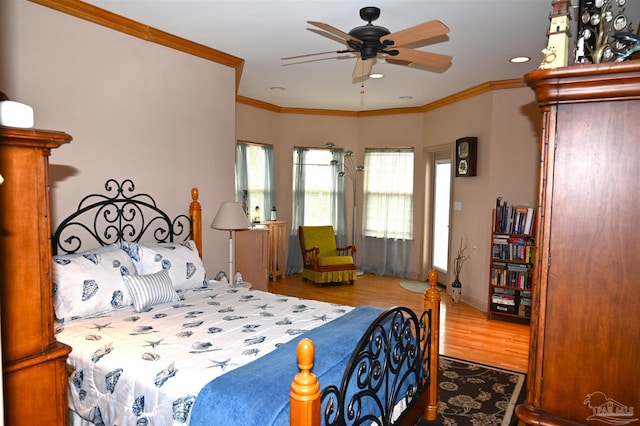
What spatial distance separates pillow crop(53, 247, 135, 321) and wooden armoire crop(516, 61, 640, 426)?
8.01 ft

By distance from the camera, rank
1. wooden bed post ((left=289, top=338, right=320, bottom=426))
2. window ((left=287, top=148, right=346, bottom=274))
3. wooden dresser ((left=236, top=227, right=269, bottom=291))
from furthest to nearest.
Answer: window ((left=287, top=148, right=346, bottom=274)) < wooden dresser ((left=236, top=227, right=269, bottom=291)) < wooden bed post ((left=289, top=338, right=320, bottom=426))

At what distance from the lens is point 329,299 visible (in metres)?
5.78

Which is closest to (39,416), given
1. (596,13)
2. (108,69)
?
(596,13)

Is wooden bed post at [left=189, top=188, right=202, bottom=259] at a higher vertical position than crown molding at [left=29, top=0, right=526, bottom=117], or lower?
lower

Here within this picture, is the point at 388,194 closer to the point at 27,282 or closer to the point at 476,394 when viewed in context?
the point at 476,394

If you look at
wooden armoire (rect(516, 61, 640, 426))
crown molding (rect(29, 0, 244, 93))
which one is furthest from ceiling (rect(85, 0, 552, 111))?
wooden armoire (rect(516, 61, 640, 426))

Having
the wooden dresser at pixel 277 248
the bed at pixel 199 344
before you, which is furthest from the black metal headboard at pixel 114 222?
the wooden dresser at pixel 277 248

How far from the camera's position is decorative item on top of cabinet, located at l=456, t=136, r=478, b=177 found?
18.2 feet

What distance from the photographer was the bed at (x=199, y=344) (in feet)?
5.77

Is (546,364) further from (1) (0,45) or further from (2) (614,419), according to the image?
(1) (0,45)

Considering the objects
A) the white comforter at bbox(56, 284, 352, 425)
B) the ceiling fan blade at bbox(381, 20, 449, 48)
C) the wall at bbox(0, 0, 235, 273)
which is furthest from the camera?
the wall at bbox(0, 0, 235, 273)

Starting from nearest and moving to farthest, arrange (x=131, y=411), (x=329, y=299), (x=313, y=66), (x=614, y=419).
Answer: (x=614, y=419) < (x=131, y=411) < (x=313, y=66) < (x=329, y=299)

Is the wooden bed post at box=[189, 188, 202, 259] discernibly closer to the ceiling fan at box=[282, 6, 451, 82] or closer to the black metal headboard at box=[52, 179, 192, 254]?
the black metal headboard at box=[52, 179, 192, 254]

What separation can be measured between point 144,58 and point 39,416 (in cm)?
296
